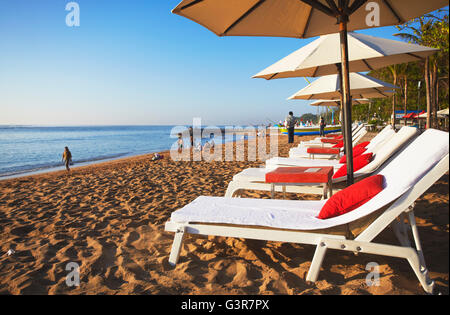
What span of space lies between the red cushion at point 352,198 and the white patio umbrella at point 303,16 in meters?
0.93

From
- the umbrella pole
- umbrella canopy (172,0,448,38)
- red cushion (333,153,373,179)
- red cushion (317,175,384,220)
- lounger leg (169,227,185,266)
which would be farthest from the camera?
red cushion (333,153,373,179)

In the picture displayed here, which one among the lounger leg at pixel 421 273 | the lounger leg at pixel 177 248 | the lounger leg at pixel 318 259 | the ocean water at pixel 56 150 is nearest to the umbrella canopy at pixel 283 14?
the lounger leg at pixel 177 248

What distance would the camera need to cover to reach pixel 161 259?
8.54 ft

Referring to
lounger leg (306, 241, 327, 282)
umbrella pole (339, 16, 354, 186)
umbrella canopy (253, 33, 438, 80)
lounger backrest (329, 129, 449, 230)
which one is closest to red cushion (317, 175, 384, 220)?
lounger backrest (329, 129, 449, 230)

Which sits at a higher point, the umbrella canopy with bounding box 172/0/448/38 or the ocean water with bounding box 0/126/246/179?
the umbrella canopy with bounding box 172/0/448/38

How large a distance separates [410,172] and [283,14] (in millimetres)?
2316

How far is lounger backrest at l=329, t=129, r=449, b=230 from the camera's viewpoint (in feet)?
6.16

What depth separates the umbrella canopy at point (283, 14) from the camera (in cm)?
292

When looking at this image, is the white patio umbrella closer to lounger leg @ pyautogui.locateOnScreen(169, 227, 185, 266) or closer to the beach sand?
the beach sand

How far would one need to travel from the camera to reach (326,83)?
7180mm

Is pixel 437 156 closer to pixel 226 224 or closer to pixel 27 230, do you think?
pixel 226 224

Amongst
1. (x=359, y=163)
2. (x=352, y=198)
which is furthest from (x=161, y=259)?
(x=359, y=163)

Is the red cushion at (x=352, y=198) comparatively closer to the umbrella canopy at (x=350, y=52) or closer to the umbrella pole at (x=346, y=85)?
the umbrella pole at (x=346, y=85)

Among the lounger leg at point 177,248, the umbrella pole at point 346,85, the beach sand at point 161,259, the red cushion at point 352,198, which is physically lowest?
the beach sand at point 161,259
